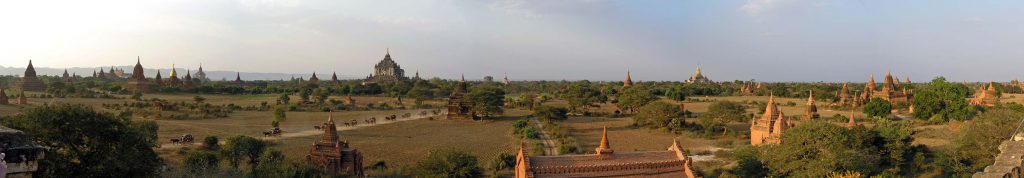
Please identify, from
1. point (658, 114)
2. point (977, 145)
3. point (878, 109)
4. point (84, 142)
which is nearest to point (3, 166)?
point (84, 142)

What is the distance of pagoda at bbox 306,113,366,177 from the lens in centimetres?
1853

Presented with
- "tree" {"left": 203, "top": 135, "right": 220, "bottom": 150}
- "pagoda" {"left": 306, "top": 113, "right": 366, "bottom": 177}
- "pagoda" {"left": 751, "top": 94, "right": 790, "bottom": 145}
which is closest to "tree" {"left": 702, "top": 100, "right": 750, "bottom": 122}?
"pagoda" {"left": 751, "top": 94, "right": 790, "bottom": 145}

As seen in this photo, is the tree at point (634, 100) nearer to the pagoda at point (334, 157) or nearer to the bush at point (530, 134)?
the bush at point (530, 134)

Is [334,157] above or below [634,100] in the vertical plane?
below

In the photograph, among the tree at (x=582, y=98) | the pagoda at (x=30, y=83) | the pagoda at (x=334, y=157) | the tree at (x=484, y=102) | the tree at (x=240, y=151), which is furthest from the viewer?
the pagoda at (x=30, y=83)

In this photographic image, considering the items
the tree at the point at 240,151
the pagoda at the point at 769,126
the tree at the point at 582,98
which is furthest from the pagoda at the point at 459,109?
the tree at the point at 240,151

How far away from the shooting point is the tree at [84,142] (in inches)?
434

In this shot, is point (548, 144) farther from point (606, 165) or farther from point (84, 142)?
point (84, 142)

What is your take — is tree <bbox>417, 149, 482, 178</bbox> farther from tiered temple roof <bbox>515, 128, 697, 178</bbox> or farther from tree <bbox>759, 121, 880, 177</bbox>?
tree <bbox>759, 121, 880, 177</bbox>

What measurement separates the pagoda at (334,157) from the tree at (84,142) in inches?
243

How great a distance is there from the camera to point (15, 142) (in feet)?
19.1

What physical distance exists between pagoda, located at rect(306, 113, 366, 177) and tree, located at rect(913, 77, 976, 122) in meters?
31.5

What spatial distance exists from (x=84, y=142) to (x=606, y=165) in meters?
→ 10.7

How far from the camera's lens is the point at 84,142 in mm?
11805
